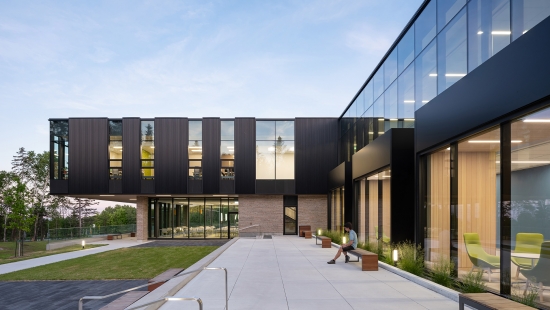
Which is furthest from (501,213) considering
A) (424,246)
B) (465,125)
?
(424,246)

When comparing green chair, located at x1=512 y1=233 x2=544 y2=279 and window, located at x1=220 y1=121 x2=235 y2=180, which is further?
window, located at x1=220 y1=121 x2=235 y2=180

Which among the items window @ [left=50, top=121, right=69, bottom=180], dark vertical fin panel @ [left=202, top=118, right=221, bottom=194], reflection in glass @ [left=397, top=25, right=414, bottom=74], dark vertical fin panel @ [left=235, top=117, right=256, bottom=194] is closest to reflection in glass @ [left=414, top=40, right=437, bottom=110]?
reflection in glass @ [left=397, top=25, right=414, bottom=74]

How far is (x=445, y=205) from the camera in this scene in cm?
1140

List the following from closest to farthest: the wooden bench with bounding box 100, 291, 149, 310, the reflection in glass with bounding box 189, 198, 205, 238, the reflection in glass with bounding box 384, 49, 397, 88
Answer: the wooden bench with bounding box 100, 291, 149, 310 < the reflection in glass with bounding box 384, 49, 397, 88 < the reflection in glass with bounding box 189, 198, 205, 238

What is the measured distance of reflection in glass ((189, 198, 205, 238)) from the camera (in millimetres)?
38844

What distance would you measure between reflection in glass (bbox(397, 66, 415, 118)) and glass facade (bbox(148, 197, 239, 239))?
24962mm

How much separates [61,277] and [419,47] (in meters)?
15.5

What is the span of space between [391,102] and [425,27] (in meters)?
4.03

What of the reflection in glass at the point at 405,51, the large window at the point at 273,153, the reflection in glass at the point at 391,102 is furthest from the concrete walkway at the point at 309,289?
the large window at the point at 273,153

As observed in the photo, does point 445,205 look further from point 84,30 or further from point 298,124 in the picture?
point 84,30

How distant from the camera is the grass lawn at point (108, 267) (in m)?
16.9

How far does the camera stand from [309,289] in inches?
416

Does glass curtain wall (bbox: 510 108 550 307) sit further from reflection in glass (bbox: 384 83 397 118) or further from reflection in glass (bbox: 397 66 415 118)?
reflection in glass (bbox: 384 83 397 118)

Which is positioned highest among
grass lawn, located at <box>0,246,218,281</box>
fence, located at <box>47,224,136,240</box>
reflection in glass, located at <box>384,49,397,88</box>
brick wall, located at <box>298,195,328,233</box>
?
reflection in glass, located at <box>384,49,397,88</box>
